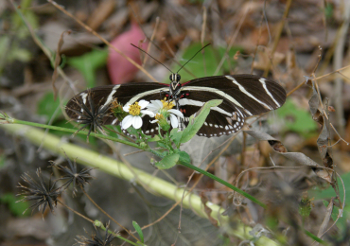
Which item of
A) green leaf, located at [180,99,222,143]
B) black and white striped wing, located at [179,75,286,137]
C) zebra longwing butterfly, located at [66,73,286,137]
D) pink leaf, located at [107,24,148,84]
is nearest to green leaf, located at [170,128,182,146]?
green leaf, located at [180,99,222,143]

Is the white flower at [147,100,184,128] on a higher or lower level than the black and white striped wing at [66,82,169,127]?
higher

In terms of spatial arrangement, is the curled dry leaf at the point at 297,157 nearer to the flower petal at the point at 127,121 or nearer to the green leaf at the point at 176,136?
the green leaf at the point at 176,136

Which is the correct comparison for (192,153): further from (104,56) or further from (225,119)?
(104,56)

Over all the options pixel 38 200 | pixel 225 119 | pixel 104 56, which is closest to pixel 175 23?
pixel 104 56

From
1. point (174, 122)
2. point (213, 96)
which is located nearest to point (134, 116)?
point (174, 122)

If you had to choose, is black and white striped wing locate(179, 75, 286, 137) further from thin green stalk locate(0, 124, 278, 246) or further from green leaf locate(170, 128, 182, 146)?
green leaf locate(170, 128, 182, 146)
